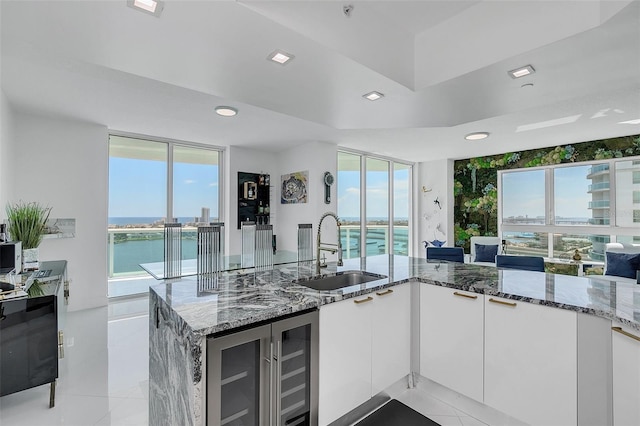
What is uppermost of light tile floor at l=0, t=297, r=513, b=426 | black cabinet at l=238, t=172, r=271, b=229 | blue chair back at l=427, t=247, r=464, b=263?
black cabinet at l=238, t=172, r=271, b=229

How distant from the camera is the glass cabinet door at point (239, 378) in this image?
116 centimetres

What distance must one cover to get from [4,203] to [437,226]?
23.3 ft

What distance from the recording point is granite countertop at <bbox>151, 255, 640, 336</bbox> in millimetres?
1316

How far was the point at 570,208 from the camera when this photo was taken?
5.18 metres

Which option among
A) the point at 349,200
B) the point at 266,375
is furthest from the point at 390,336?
the point at 349,200

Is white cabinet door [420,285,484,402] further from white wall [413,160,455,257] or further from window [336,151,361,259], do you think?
white wall [413,160,455,257]

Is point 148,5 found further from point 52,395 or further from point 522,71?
point 52,395

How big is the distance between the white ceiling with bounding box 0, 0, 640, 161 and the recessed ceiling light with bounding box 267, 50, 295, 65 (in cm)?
5

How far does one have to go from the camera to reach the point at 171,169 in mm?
4793

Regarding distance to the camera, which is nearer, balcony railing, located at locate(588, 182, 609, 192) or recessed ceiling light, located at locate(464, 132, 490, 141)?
recessed ceiling light, located at locate(464, 132, 490, 141)

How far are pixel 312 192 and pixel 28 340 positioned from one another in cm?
382

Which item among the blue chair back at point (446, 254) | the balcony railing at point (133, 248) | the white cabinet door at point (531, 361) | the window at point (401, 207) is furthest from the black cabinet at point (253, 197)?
the white cabinet door at point (531, 361)

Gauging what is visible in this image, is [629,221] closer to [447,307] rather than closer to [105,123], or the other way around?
[447,307]

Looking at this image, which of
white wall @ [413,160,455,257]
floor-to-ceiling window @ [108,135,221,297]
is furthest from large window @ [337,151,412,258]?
floor-to-ceiling window @ [108,135,221,297]
